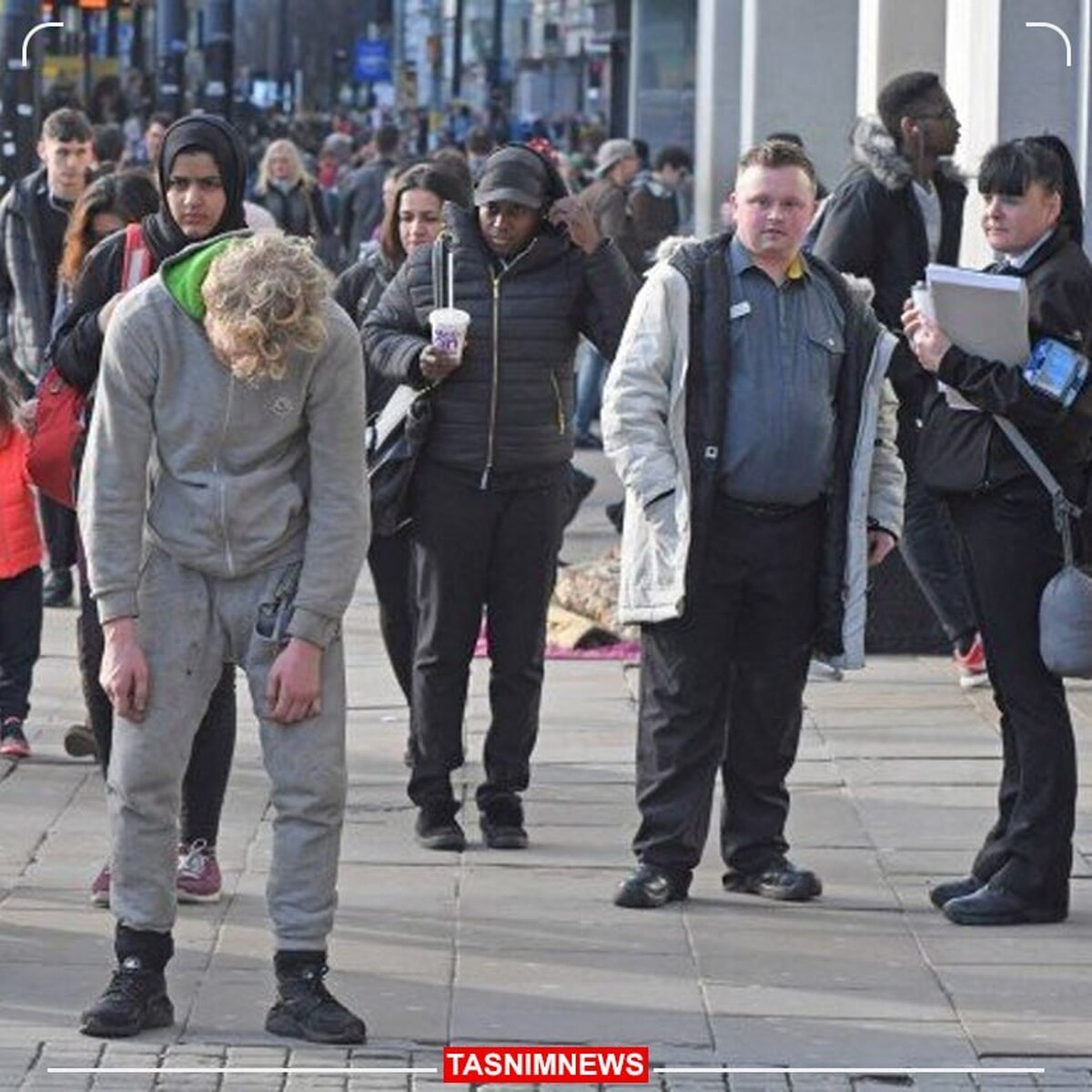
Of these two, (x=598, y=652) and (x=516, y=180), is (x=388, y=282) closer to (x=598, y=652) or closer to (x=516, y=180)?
(x=516, y=180)

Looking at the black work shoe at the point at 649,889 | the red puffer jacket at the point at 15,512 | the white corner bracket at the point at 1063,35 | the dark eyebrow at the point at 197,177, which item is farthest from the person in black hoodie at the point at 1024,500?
the white corner bracket at the point at 1063,35

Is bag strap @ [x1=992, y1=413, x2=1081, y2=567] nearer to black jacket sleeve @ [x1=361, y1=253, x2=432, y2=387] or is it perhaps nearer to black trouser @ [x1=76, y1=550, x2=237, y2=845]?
black jacket sleeve @ [x1=361, y1=253, x2=432, y2=387]

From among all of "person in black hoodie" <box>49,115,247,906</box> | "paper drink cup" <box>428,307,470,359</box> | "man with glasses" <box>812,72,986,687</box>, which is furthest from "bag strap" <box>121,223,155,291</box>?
"man with glasses" <box>812,72,986,687</box>

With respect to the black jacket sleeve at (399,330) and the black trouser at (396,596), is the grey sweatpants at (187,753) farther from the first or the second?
the black trouser at (396,596)

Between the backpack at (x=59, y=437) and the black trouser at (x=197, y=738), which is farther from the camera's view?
the backpack at (x=59, y=437)

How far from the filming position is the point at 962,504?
8586mm

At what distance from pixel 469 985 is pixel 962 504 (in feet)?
5.74

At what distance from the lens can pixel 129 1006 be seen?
7289 mm

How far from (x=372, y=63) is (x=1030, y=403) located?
296 ft

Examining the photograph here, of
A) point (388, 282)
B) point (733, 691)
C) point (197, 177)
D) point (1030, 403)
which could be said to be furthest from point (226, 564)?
point (388, 282)

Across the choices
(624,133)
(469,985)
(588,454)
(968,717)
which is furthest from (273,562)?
(624,133)

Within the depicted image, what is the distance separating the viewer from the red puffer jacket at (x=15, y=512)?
1073 cm

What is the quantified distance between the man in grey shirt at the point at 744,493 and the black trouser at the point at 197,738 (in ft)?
3.30

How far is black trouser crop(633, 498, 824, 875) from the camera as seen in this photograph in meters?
8.66
